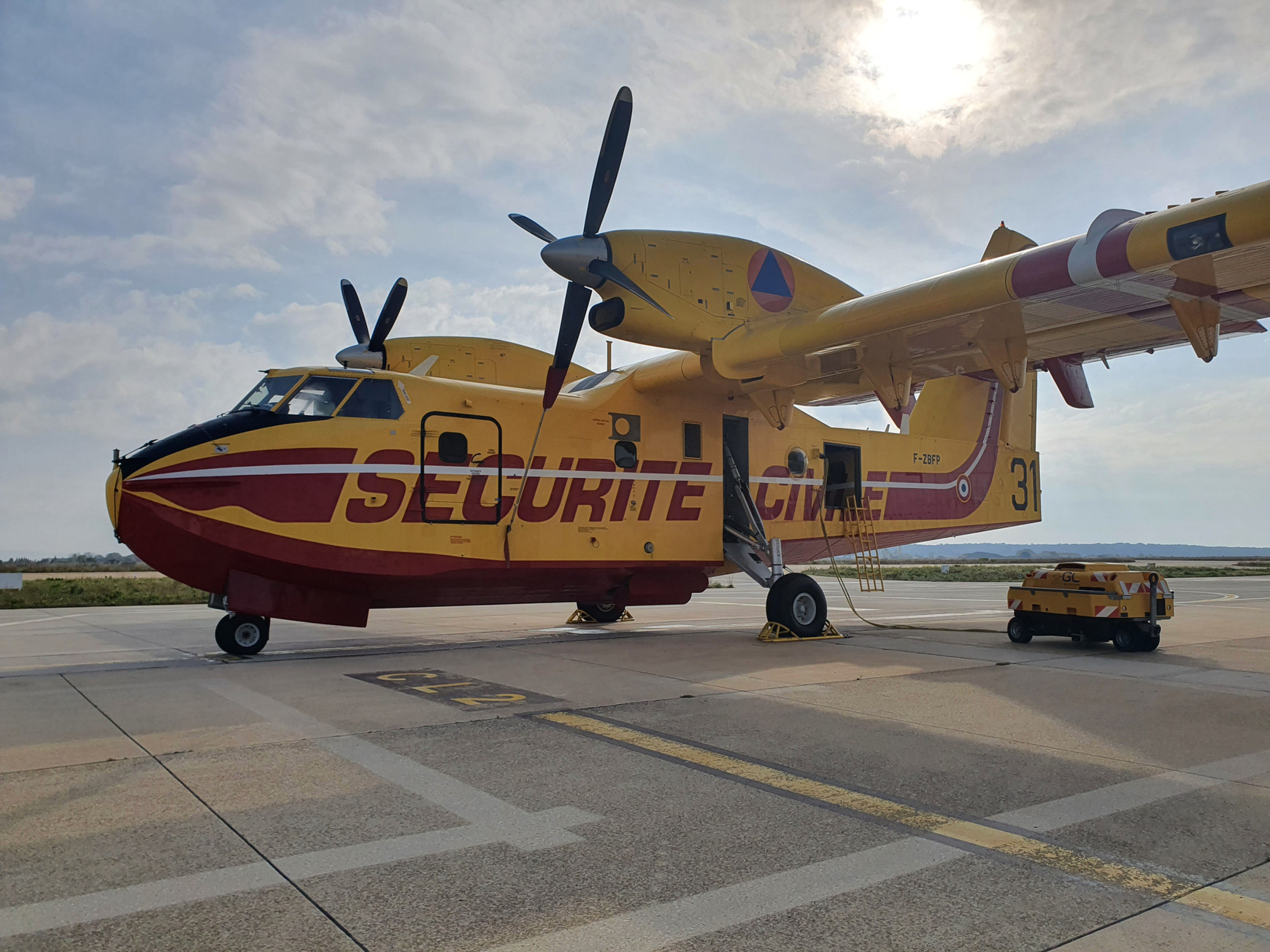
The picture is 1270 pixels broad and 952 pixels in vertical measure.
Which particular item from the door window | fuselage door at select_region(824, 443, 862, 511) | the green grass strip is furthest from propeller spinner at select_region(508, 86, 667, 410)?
the green grass strip

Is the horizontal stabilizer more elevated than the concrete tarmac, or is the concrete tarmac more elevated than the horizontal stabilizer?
the horizontal stabilizer

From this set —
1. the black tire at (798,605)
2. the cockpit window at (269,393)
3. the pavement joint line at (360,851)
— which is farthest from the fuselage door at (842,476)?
the pavement joint line at (360,851)

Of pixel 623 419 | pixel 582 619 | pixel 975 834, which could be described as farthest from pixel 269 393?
pixel 975 834

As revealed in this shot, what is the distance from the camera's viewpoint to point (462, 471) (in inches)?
423

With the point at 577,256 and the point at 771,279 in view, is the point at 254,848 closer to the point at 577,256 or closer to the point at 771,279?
the point at 577,256

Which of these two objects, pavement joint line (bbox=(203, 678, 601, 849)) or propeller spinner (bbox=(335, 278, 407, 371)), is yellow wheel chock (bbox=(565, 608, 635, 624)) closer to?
propeller spinner (bbox=(335, 278, 407, 371))

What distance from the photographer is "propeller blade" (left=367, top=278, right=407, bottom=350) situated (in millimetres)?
13406

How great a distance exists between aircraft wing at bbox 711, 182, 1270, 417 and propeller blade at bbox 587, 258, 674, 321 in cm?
117

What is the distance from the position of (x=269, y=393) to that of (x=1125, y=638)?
35.5 ft

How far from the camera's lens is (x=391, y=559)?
1013 cm

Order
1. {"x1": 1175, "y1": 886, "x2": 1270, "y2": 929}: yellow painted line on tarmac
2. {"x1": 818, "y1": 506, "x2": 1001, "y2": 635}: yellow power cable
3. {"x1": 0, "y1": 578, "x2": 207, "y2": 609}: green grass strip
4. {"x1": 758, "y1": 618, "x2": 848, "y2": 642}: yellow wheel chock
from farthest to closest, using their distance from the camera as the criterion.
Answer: {"x1": 0, "y1": 578, "x2": 207, "y2": 609}: green grass strip, {"x1": 818, "y1": 506, "x2": 1001, "y2": 635}: yellow power cable, {"x1": 758, "y1": 618, "x2": 848, "y2": 642}: yellow wheel chock, {"x1": 1175, "y1": 886, "x2": 1270, "y2": 929}: yellow painted line on tarmac

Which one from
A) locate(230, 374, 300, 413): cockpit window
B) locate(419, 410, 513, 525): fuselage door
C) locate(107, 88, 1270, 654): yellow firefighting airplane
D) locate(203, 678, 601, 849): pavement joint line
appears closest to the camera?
locate(203, 678, 601, 849): pavement joint line

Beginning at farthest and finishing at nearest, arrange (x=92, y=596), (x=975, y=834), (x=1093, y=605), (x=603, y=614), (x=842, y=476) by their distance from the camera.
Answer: (x=92, y=596), (x=603, y=614), (x=842, y=476), (x=1093, y=605), (x=975, y=834)

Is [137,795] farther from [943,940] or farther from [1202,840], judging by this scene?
[1202,840]
